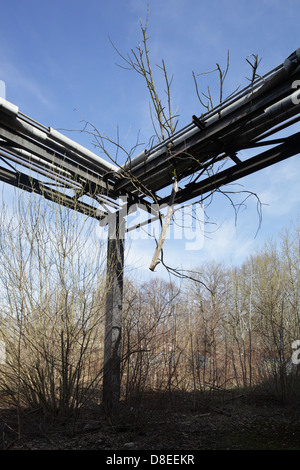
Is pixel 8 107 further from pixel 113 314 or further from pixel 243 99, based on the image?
pixel 113 314

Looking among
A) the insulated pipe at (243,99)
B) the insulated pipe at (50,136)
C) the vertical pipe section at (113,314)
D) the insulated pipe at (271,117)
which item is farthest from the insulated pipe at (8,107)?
the insulated pipe at (271,117)

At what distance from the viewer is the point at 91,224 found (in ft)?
12.4

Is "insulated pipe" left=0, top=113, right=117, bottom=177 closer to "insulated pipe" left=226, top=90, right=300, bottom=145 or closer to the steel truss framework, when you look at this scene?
the steel truss framework

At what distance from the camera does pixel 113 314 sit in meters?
3.85

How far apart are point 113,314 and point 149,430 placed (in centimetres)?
137

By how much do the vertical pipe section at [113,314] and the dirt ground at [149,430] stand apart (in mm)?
213

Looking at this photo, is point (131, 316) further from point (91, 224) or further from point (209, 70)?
point (209, 70)

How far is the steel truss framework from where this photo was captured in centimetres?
268

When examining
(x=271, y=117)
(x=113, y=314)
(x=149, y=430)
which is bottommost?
(x=149, y=430)

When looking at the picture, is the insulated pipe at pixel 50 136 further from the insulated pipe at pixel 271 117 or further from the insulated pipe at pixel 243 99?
the insulated pipe at pixel 271 117

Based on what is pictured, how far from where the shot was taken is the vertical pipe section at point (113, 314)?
343 centimetres

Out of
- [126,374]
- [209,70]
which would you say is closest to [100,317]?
[126,374]

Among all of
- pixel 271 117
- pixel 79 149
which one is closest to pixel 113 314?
pixel 79 149
